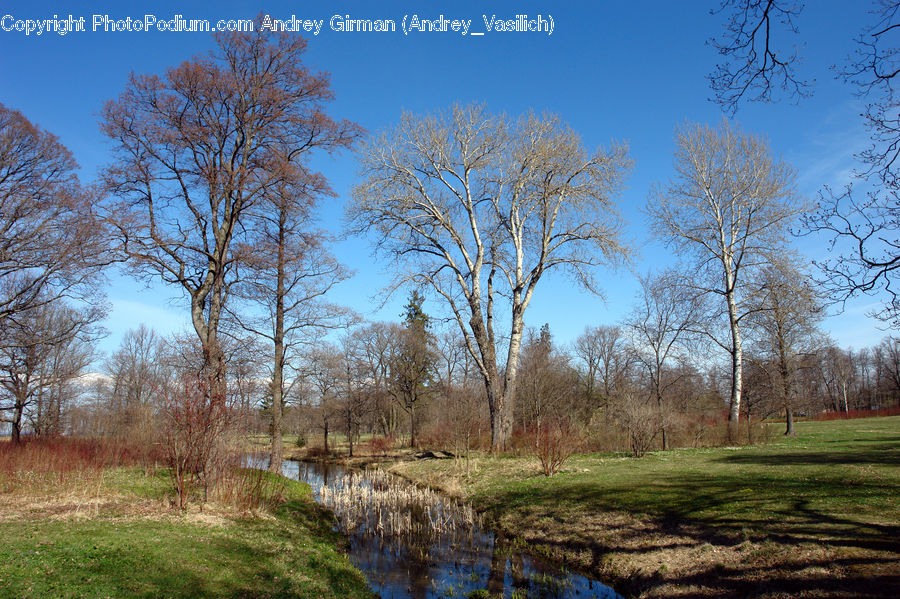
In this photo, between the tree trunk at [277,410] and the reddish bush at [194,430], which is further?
the tree trunk at [277,410]

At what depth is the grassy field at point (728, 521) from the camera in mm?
6475

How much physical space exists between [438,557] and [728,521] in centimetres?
581

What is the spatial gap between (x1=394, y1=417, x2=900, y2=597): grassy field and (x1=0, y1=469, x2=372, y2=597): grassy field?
462cm

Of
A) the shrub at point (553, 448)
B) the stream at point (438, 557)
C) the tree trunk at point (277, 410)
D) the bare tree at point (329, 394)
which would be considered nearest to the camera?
the stream at point (438, 557)

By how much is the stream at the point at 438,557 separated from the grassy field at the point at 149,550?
0.93m

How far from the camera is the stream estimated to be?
344 inches

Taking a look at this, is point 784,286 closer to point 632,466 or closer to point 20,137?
point 632,466

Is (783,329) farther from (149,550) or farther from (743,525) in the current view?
(149,550)

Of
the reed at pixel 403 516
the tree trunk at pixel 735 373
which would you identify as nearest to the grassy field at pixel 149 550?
the reed at pixel 403 516

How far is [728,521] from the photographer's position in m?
8.44

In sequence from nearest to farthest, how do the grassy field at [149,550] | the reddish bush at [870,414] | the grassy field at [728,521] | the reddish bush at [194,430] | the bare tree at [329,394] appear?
the grassy field at [149,550]
the grassy field at [728,521]
the reddish bush at [194,430]
the bare tree at [329,394]
the reddish bush at [870,414]

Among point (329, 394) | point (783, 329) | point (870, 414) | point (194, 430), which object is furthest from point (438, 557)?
point (870, 414)

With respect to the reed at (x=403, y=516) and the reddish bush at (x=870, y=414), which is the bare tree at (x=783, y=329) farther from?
the reddish bush at (x=870, y=414)

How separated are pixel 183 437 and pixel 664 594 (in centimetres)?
967
